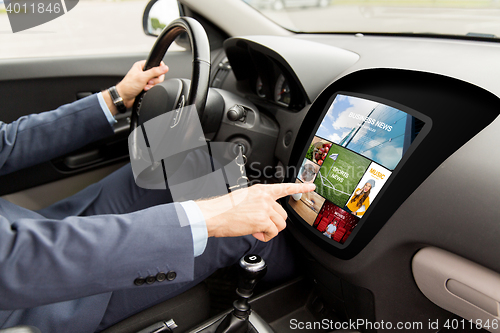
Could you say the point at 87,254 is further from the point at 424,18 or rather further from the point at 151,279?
the point at 424,18

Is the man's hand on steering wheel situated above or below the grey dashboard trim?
below

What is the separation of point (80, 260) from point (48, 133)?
2.16 feet

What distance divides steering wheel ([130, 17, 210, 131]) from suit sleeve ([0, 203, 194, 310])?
0.32 metres

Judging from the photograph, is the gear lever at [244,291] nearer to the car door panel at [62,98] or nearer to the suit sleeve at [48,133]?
the suit sleeve at [48,133]

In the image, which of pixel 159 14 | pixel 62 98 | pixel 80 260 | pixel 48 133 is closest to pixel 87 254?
pixel 80 260

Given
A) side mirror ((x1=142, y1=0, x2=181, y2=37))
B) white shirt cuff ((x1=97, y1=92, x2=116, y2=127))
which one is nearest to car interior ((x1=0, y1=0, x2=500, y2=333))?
white shirt cuff ((x1=97, y1=92, x2=116, y2=127))

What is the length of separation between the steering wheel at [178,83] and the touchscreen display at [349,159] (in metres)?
0.32

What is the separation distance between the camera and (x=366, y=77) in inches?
33.2

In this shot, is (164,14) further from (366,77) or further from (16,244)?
(16,244)

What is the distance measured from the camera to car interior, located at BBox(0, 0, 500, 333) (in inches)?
24.8

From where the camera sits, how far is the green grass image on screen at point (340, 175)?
75 centimetres

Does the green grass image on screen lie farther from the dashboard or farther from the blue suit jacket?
the blue suit jacket

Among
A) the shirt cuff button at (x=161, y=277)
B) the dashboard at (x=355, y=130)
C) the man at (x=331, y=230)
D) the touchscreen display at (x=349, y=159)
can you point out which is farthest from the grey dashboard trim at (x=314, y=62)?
the shirt cuff button at (x=161, y=277)

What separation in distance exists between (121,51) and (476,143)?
55.4 inches
